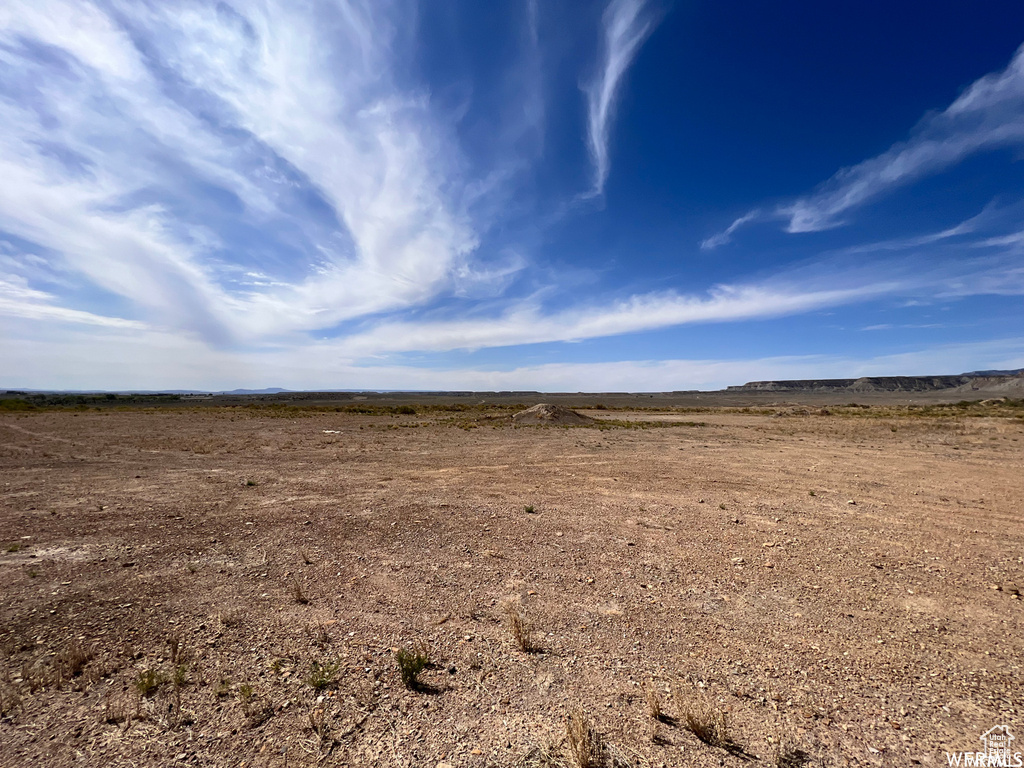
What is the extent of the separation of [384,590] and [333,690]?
2218 millimetres

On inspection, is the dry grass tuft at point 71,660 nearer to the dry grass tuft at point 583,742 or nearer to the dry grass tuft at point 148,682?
the dry grass tuft at point 148,682

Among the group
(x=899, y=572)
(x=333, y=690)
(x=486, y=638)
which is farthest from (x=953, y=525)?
(x=333, y=690)

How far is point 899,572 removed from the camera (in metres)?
7.00

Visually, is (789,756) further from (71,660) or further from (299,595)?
(71,660)

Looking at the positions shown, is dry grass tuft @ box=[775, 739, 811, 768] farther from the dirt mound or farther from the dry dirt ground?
the dirt mound

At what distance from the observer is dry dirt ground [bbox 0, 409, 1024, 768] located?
146 inches

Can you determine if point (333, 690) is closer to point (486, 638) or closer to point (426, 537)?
point (486, 638)

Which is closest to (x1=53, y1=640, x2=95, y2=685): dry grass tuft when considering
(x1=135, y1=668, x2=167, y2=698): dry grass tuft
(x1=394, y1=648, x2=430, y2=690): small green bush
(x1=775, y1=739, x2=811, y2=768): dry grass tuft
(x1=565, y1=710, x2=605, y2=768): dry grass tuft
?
(x1=135, y1=668, x2=167, y2=698): dry grass tuft

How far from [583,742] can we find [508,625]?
215cm

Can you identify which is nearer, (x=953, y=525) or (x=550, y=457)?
(x=953, y=525)

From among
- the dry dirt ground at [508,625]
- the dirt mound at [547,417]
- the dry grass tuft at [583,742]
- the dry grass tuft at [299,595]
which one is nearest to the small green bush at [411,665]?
the dry dirt ground at [508,625]

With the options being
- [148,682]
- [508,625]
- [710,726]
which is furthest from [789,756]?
[148,682]

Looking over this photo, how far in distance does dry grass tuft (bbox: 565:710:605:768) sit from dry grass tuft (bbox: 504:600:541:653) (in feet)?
3.64

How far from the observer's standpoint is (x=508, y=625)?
5477mm
